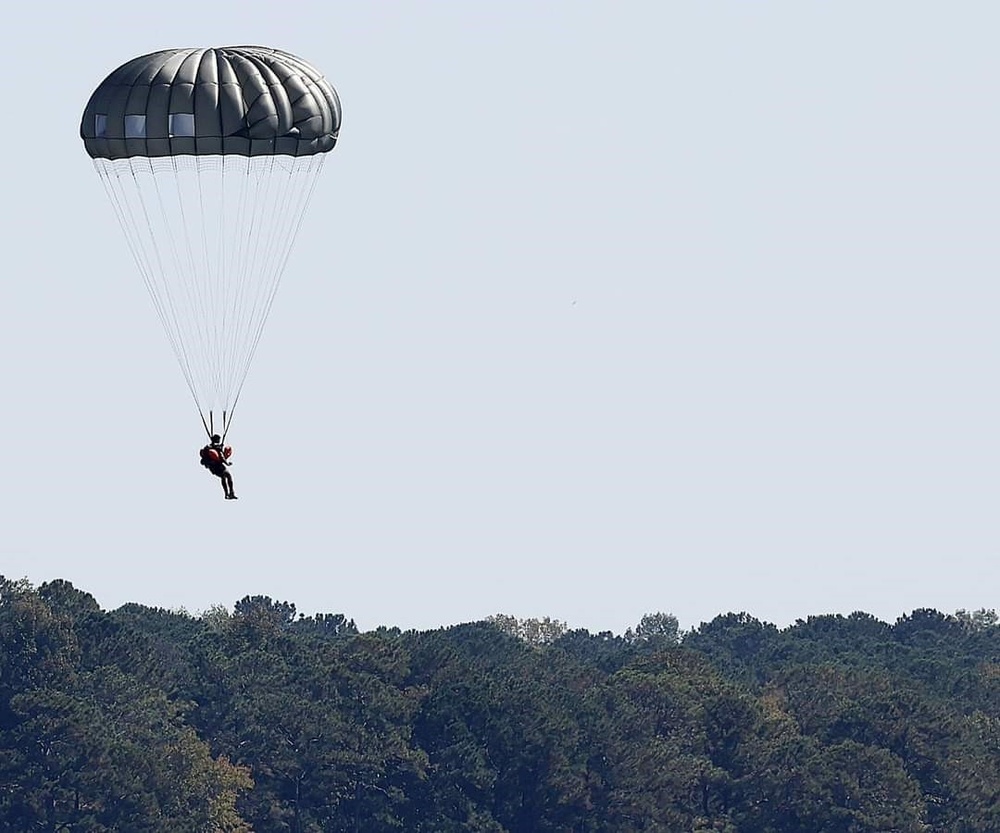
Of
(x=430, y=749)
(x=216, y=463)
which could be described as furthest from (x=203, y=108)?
(x=430, y=749)

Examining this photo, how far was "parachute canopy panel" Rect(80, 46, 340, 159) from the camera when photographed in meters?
72.5

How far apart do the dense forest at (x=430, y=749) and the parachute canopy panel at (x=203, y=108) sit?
6959cm

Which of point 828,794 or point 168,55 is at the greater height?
point 168,55

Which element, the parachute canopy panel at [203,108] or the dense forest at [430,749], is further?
the dense forest at [430,749]

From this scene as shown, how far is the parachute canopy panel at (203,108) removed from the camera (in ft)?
238

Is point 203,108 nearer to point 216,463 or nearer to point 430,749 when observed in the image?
point 216,463

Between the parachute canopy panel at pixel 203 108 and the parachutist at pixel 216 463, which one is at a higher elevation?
the parachute canopy panel at pixel 203 108

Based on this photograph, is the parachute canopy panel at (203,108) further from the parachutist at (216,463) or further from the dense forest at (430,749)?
the dense forest at (430,749)

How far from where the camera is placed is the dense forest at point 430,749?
140000 mm

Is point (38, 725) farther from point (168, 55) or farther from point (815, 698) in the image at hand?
point (168, 55)

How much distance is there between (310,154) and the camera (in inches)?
2950

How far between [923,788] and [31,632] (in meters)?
45.4

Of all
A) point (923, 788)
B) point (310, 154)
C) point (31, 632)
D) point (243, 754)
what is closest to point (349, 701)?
point (243, 754)

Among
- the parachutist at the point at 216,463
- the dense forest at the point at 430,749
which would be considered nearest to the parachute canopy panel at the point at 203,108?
the parachutist at the point at 216,463
